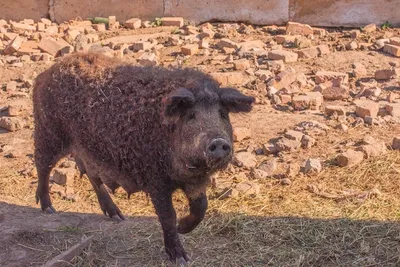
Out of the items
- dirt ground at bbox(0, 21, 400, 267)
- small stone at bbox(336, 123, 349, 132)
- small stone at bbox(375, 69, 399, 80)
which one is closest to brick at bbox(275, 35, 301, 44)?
small stone at bbox(375, 69, 399, 80)

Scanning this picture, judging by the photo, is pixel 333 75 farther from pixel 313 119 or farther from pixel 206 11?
pixel 206 11

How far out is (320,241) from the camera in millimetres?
5875

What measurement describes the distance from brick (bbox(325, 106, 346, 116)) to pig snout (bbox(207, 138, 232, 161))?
4.22 meters

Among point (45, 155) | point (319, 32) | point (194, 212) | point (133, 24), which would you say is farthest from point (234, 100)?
point (133, 24)

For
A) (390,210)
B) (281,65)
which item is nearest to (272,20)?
(281,65)

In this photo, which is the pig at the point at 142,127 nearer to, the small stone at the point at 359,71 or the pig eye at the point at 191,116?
the pig eye at the point at 191,116

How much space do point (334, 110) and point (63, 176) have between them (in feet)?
11.1

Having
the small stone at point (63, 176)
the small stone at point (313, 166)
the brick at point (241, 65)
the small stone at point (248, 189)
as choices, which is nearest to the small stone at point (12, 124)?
the small stone at point (63, 176)

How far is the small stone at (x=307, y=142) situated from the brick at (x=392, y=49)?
11.5ft

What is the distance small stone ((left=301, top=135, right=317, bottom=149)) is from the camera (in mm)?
7851

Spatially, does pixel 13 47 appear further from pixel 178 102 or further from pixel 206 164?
pixel 206 164

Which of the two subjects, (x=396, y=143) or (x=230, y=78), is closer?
(x=396, y=143)

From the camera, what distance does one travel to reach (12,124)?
351 inches

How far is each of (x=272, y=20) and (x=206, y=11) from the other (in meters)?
1.23
